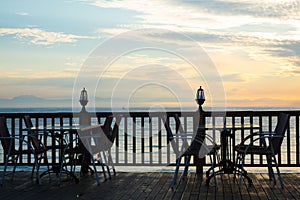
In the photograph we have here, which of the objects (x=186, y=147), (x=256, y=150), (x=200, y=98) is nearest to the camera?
(x=256, y=150)

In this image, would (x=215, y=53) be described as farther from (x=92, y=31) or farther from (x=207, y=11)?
(x=92, y=31)

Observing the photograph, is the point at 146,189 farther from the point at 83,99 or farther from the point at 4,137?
the point at 83,99

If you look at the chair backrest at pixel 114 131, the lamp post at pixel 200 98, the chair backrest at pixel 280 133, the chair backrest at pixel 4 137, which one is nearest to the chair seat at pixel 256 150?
the chair backrest at pixel 280 133

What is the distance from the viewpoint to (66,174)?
7.35m

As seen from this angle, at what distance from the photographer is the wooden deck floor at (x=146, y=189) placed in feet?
19.2

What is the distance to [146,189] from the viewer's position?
20.6 ft

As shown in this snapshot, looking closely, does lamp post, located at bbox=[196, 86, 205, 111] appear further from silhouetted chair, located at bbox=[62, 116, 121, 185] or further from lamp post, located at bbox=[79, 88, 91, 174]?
lamp post, located at bbox=[79, 88, 91, 174]

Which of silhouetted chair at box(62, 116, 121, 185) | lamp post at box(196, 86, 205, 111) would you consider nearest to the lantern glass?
silhouetted chair at box(62, 116, 121, 185)

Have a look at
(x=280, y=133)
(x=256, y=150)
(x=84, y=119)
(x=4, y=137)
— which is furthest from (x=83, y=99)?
(x=280, y=133)

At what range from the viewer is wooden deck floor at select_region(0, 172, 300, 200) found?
5.84m

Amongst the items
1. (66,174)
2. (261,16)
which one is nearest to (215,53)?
(261,16)

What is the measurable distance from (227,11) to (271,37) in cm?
235

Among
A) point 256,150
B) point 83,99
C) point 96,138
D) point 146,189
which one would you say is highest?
point 83,99

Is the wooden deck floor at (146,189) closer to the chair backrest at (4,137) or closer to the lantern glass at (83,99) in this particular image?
the chair backrest at (4,137)
